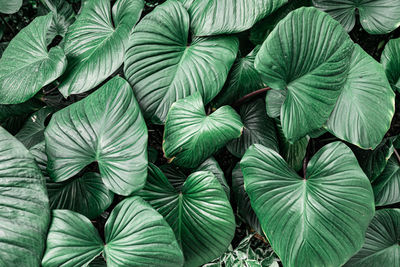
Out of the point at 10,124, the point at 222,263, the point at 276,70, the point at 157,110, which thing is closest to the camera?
the point at 276,70

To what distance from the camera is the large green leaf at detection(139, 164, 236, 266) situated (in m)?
0.92

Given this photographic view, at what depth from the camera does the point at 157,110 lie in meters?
1.05

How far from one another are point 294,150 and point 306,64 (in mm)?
358

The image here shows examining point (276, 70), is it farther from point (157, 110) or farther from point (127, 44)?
point (127, 44)

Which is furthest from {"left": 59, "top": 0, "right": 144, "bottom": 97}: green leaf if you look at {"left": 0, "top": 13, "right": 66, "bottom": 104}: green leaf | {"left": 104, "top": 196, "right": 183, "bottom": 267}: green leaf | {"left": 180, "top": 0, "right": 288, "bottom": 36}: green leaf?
{"left": 104, "top": 196, "right": 183, "bottom": 267}: green leaf

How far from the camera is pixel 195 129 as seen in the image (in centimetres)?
98

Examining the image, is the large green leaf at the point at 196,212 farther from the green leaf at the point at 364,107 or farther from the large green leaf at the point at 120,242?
the green leaf at the point at 364,107

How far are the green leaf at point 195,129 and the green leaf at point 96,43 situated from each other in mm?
298

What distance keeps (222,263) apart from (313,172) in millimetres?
545

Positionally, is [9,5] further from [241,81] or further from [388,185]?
[388,185]

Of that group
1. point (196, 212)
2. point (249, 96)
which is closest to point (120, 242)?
point (196, 212)

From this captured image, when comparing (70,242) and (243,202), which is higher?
(70,242)

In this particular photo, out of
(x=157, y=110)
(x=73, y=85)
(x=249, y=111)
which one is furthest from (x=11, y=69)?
(x=249, y=111)

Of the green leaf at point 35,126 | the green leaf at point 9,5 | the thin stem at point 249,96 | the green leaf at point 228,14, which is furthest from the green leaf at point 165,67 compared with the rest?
the green leaf at point 9,5
